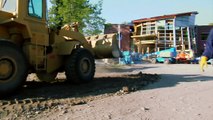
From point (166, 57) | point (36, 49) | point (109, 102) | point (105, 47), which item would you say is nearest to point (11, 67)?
point (36, 49)

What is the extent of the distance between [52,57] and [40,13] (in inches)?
57.3

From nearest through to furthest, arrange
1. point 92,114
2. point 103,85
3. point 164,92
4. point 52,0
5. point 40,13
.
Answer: point 92,114 < point 164,92 < point 40,13 < point 103,85 < point 52,0

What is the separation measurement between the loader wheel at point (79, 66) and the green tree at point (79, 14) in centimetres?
1581

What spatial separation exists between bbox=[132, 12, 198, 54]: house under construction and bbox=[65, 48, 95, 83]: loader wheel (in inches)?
1266

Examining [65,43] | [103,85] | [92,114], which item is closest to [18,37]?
[65,43]

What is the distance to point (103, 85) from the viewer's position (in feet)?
41.4

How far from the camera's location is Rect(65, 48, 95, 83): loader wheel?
12.5 meters

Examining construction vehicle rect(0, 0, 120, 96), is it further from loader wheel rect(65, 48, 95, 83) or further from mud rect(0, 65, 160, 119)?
mud rect(0, 65, 160, 119)

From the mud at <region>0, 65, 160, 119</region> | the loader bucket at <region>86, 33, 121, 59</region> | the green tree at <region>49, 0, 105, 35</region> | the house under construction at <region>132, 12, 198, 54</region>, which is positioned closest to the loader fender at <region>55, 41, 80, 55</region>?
the mud at <region>0, 65, 160, 119</region>

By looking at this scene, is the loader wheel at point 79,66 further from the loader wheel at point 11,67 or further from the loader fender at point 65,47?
the loader wheel at point 11,67

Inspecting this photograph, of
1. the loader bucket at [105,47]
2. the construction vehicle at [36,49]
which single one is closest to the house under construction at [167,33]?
the loader bucket at [105,47]

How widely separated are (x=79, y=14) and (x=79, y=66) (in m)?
17.4

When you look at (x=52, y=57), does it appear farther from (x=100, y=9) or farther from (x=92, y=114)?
(x=100, y=9)

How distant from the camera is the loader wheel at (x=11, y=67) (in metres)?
9.68
